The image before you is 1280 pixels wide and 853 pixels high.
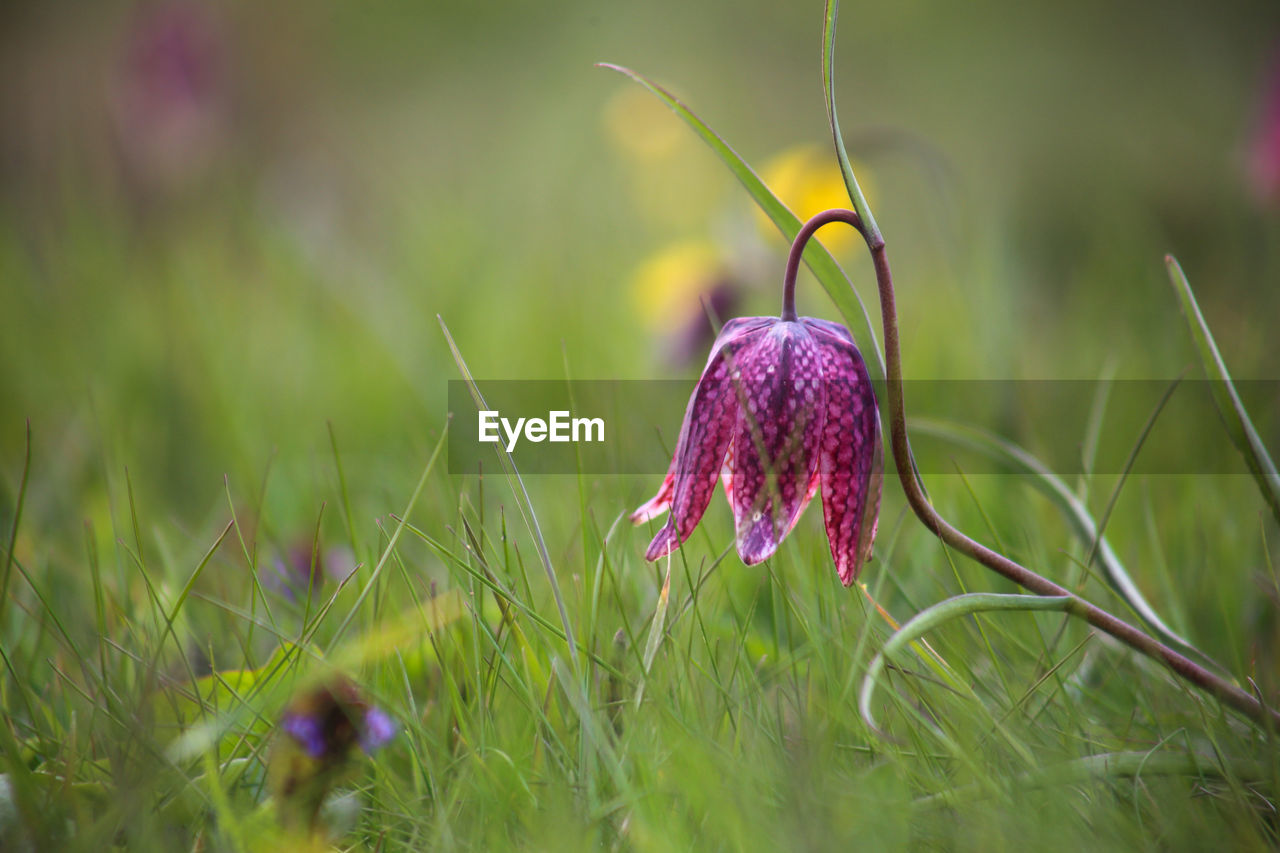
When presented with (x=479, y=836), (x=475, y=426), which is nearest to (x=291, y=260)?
(x=475, y=426)

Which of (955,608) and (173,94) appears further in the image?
(173,94)

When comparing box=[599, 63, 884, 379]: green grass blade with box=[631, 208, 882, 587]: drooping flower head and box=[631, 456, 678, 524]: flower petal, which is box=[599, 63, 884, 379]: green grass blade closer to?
box=[631, 208, 882, 587]: drooping flower head

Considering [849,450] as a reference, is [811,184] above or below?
above

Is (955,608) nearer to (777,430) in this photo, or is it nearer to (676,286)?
(777,430)

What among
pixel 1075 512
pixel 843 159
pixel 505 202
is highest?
pixel 505 202

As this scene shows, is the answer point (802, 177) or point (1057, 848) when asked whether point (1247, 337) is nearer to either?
point (802, 177)

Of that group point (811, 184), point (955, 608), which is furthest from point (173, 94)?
point (955, 608)

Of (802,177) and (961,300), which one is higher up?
(802,177)

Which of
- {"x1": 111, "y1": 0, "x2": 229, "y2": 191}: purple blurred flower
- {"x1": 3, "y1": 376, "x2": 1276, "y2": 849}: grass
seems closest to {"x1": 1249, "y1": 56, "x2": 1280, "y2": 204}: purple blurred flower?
{"x1": 3, "y1": 376, "x2": 1276, "y2": 849}: grass
